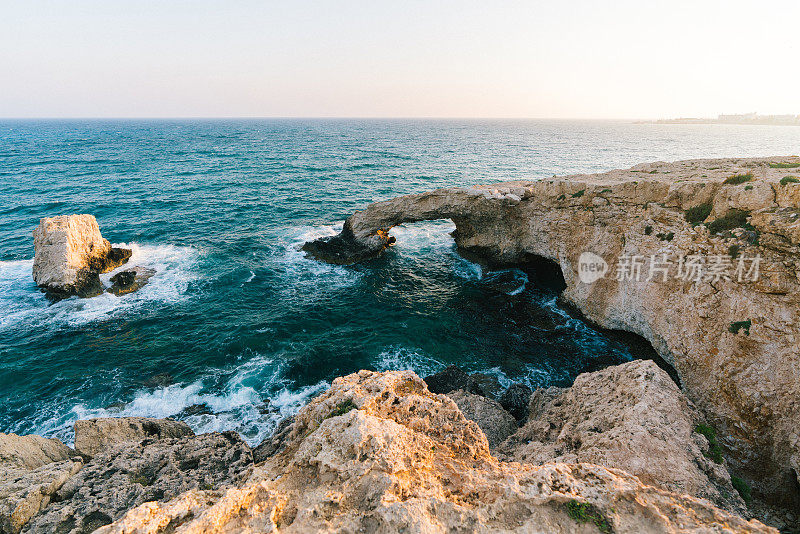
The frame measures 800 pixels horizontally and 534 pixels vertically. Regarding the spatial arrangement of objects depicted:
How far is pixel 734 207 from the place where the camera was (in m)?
16.1

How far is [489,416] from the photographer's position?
14.8m

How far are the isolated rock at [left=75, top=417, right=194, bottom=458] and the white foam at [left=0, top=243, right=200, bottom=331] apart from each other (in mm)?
14279

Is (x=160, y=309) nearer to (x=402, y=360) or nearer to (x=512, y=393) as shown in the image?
(x=402, y=360)

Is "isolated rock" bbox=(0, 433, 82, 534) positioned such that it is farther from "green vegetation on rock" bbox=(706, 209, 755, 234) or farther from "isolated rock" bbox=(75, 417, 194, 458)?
"green vegetation on rock" bbox=(706, 209, 755, 234)

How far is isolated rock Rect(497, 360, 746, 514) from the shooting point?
9.12 m

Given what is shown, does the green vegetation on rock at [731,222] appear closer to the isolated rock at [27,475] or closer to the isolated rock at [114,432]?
the isolated rock at [114,432]

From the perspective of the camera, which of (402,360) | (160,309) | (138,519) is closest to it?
(138,519)

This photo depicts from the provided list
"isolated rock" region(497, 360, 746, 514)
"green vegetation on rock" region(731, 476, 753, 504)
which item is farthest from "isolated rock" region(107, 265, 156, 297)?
"green vegetation on rock" region(731, 476, 753, 504)

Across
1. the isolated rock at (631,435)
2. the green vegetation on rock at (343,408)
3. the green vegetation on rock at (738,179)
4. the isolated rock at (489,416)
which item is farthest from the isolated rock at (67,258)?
the green vegetation on rock at (738,179)

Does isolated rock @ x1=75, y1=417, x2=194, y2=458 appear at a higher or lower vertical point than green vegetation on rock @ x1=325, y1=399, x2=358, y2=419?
lower

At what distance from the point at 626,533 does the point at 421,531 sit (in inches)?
153

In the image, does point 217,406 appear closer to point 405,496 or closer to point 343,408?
point 343,408

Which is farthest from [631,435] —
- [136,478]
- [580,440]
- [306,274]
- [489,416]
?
[306,274]

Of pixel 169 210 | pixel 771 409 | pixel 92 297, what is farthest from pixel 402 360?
pixel 169 210
